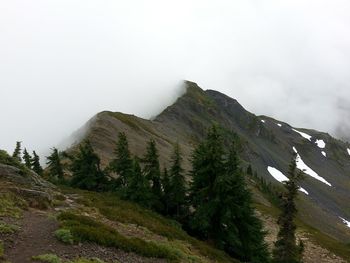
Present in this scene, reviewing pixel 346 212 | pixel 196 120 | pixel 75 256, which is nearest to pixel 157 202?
pixel 75 256

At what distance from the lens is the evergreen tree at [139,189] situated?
42906mm

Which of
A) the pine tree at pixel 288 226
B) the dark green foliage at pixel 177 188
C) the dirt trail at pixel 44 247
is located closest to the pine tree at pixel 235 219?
the pine tree at pixel 288 226

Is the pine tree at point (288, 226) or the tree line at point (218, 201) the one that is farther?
the tree line at point (218, 201)

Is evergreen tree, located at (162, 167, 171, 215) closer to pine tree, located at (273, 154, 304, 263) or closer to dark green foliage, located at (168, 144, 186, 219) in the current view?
dark green foliage, located at (168, 144, 186, 219)

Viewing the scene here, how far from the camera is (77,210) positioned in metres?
31.6

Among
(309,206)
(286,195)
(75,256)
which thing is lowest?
(75,256)

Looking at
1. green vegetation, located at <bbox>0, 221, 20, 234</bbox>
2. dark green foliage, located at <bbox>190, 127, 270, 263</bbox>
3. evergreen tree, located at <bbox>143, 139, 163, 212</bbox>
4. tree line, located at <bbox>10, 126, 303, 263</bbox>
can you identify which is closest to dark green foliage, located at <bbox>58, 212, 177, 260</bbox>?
green vegetation, located at <bbox>0, 221, 20, 234</bbox>

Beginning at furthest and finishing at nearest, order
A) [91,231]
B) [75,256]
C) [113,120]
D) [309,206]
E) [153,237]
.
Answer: [309,206] < [113,120] < [153,237] < [91,231] < [75,256]

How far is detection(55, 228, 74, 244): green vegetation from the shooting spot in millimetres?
21609

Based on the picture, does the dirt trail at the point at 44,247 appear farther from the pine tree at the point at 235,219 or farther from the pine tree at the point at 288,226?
the pine tree at the point at 288,226

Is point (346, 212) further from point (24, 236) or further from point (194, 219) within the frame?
point (24, 236)

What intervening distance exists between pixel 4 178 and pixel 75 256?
13019mm

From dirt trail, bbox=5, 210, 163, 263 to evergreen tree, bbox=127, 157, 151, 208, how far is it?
18.3 m

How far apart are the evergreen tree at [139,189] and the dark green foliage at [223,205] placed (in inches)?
189
